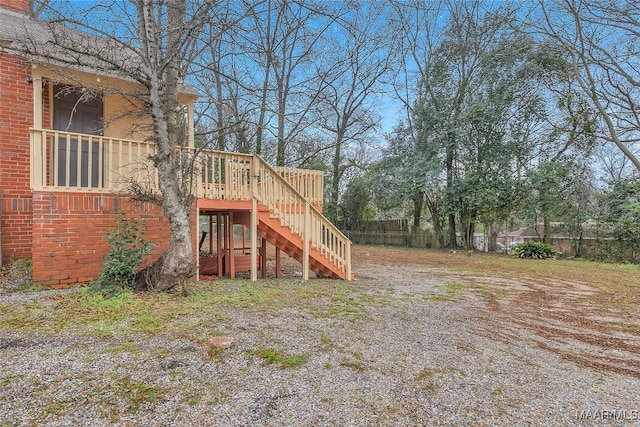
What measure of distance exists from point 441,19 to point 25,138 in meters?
17.6

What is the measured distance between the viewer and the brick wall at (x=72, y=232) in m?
4.84

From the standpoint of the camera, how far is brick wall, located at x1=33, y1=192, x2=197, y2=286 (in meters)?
4.84

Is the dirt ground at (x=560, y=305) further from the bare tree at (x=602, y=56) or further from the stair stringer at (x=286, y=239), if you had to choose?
the bare tree at (x=602, y=56)

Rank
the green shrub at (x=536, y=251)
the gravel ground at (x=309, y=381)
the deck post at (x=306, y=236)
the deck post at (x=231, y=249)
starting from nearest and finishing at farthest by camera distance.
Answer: the gravel ground at (x=309, y=381)
the deck post at (x=306, y=236)
the deck post at (x=231, y=249)
the green shrub at (x=536, y=251)

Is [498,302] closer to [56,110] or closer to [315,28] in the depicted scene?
[315,28]

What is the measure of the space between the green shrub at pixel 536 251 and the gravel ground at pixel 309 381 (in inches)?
428

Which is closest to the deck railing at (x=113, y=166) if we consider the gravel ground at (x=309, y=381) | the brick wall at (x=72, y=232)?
the brick wall at (x=72, y=232)

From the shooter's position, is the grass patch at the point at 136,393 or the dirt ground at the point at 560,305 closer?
the grass patch at the point at 136,393

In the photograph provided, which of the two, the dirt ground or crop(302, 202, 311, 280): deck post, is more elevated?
crop(302, 202, 311, 280): deck post

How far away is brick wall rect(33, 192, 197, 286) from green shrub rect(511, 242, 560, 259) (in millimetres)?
13459

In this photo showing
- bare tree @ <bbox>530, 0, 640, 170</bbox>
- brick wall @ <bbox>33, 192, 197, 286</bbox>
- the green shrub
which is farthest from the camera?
the green shrub

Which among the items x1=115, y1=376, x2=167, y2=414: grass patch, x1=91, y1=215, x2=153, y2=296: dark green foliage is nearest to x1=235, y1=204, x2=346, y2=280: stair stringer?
x1=91, y1=215, x2=153, y2=296: dark green foliage

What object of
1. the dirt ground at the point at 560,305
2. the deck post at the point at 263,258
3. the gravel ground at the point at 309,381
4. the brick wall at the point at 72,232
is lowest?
the dirt ground at the point at 560,305

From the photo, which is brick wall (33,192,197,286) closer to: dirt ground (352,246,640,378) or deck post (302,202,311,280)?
deck post (302,202,311,280)
